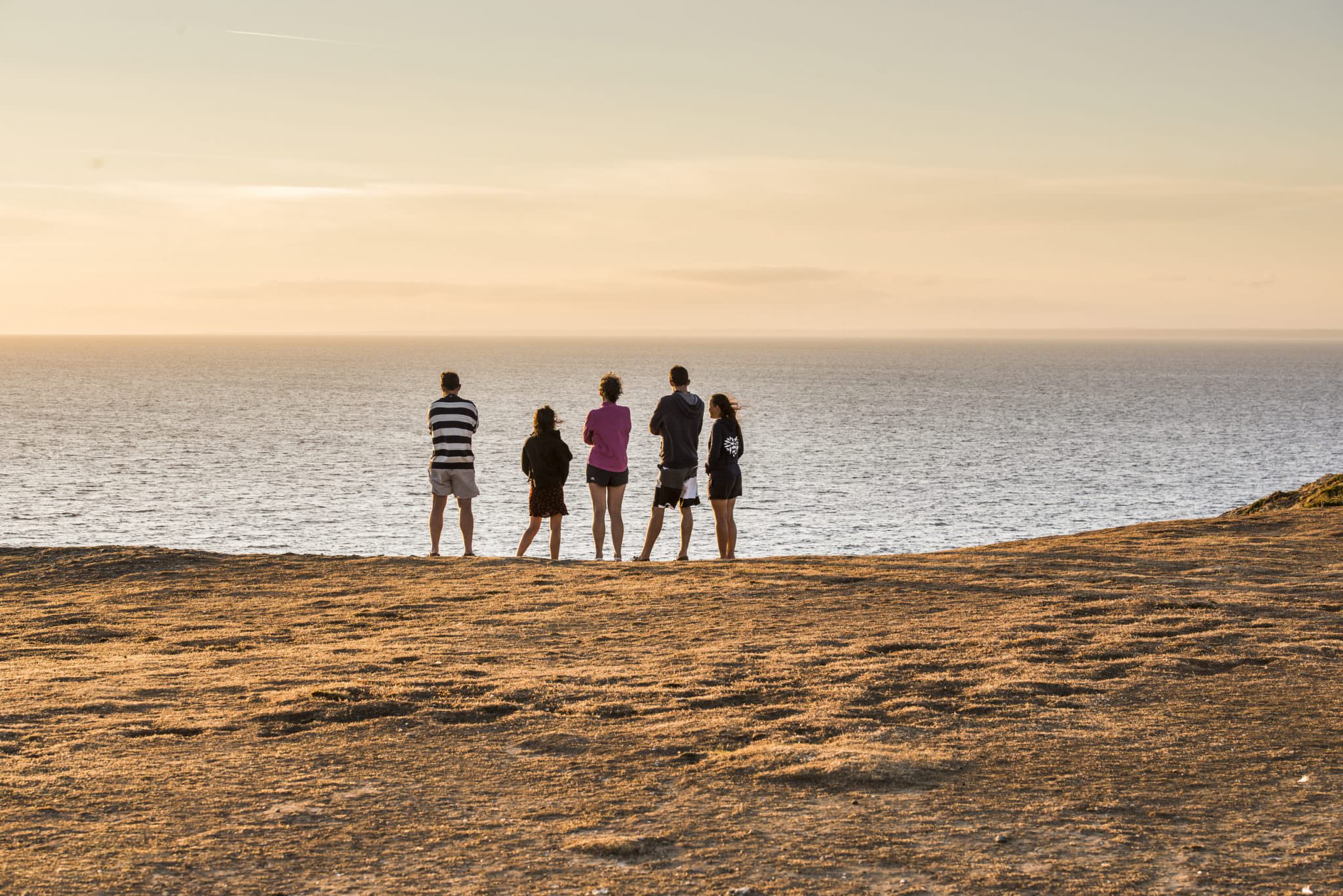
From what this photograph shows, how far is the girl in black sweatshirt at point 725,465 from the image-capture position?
13.0 meters

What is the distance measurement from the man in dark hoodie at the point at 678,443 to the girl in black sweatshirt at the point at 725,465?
20 centimetres

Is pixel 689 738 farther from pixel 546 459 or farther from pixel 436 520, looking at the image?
pixel 436 520

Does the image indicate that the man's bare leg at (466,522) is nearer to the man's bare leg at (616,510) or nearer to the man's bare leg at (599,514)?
the man's bare leg at (599,514)

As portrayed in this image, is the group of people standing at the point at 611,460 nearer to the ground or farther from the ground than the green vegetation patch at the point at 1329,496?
farther from the ground

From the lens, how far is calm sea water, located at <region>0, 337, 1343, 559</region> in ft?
110

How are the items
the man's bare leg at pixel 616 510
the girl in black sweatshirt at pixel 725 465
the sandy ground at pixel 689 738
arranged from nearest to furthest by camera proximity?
the sandy ground at pixel 689 738 < the girl in black sweatshirt at pixel 725 465 < the man's bare leg at pixel 616 510

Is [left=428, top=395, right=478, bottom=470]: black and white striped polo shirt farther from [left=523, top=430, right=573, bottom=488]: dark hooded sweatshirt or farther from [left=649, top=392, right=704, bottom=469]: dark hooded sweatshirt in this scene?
[left=649, top=392, right=704, bottom=469]: dark hooded sweatshirt

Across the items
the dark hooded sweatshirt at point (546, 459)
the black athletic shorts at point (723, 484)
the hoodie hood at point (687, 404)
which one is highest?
the hoodie hood at point (687, 404)

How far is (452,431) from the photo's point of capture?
13.1m

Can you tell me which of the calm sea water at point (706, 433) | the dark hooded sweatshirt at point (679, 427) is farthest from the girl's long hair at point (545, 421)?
the calm sea water at point (706, 433)

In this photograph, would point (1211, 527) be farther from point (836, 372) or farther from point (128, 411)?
point (836, 372)

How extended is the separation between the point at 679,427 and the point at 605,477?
42.7 inches

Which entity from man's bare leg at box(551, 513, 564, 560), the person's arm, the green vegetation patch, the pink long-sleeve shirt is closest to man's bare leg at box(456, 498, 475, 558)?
man's bare leg at box(551, 513, 564, 560)

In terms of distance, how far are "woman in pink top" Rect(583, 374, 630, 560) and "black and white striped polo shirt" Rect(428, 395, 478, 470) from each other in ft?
4.25
